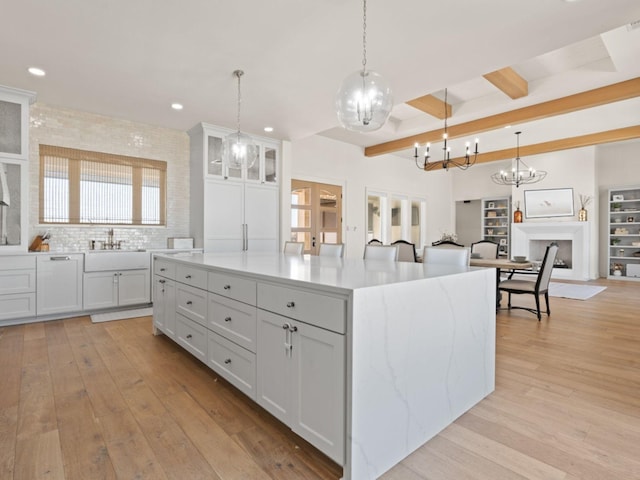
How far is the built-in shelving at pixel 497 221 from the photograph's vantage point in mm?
9734

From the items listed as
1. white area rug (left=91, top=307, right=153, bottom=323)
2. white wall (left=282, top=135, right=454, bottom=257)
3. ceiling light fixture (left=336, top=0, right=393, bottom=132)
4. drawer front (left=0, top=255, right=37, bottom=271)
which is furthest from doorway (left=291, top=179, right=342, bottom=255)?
ceiling light fixture (left=336, top=0, right=393, bottom=132)

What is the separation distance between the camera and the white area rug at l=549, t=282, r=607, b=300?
18.6ft

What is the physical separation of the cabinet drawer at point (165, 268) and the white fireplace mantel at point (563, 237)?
8.54m

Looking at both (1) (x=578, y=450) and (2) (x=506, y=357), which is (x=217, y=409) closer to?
(1) (x=578, y=450)

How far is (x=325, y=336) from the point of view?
4.58 ft

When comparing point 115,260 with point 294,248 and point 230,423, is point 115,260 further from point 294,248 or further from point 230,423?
point 230,423

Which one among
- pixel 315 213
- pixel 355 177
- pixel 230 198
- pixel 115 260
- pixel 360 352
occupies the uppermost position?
pixel 355 177

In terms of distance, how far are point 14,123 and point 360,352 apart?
16.0ft

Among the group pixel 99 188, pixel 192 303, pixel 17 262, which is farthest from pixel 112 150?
pixel 192 303

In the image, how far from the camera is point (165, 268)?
3.11 meters

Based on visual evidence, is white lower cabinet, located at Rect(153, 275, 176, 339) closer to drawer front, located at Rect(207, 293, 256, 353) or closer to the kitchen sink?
drawer front, located at Rect(207, 293, 256, 353)

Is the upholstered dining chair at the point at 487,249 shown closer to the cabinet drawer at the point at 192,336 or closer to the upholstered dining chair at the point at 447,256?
the upholstered dining chair at the point at 447,256

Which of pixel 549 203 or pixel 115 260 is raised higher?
pixel 549 203

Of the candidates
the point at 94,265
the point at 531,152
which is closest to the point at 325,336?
the point at 94,265
